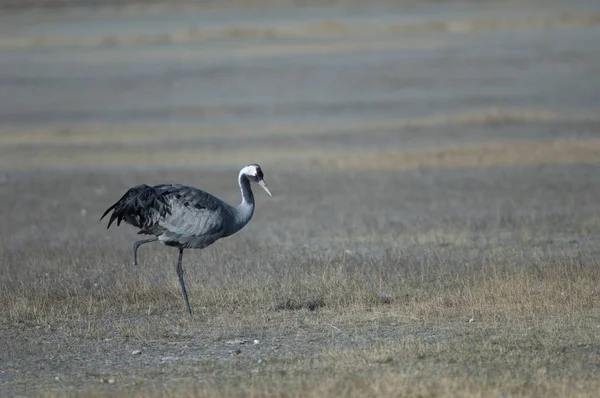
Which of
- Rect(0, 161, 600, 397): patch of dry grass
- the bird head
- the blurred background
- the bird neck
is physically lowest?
the blurred background

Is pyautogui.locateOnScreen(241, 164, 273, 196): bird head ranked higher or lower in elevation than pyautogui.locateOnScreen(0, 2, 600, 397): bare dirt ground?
higher

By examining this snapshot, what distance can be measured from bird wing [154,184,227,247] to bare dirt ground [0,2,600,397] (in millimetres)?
652

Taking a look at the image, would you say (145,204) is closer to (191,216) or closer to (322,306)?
(191,216)

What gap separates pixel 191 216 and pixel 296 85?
25.9 m

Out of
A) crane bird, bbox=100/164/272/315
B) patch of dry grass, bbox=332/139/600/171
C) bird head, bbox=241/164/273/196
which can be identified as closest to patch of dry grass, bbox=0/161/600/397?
crane bird, bbox=100/164/272/315

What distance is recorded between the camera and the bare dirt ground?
8.73 metres

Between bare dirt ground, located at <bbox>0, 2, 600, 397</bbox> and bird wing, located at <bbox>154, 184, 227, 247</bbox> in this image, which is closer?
bare dirt ground, located at <bbox>0, 2, 600, 397</bbox>

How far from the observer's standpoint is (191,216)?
35.6 feet

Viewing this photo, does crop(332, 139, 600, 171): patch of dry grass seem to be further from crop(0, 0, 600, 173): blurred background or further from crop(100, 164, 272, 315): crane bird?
crop(100, 164, 272, 315): crane bird

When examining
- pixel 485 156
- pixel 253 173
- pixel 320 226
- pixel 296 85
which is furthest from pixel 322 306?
pixel 296 85

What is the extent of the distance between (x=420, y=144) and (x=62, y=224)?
10.3 m

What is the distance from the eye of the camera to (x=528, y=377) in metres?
8.08

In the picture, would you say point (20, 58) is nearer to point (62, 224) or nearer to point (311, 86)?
point (311, 86)

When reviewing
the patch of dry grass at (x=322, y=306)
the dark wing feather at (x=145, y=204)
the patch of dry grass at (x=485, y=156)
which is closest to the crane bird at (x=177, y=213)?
the dark wing feather at (x=145, y=204)
